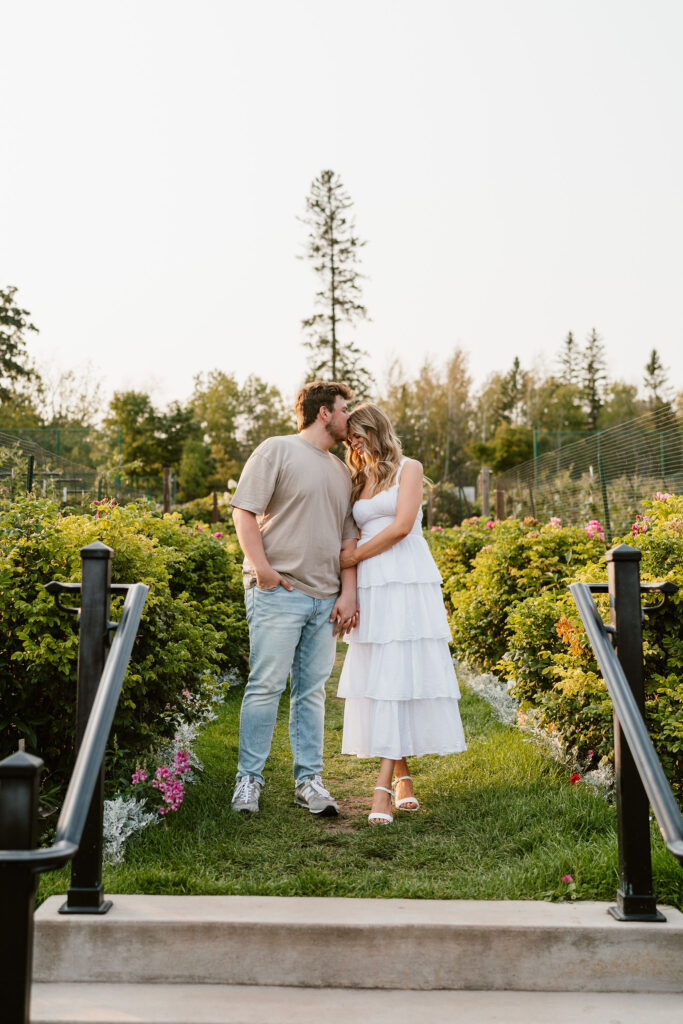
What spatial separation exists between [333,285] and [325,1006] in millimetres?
31177

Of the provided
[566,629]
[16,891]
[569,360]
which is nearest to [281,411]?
[569,360]

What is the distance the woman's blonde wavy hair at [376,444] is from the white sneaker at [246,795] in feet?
4.34

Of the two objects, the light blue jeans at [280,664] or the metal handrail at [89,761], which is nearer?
the metal handrail at [89,761]

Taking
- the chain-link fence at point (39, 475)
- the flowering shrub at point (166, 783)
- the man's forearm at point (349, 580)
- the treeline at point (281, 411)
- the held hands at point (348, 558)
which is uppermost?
the treeline at point (281, 411)

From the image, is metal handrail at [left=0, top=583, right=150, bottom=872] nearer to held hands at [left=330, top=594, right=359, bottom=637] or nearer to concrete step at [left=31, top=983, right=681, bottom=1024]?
concrete step at [left=31, top=983, right=681, bottom=1024]

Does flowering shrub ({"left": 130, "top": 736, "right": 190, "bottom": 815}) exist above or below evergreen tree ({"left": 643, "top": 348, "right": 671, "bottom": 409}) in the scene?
below

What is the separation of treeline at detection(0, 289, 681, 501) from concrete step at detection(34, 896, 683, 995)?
2395cm

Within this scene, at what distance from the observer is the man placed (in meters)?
3.49

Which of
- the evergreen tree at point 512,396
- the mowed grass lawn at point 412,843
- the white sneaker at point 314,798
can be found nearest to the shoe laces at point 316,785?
the white sneaker at point 314,798

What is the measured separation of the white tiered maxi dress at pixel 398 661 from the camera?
3.48m

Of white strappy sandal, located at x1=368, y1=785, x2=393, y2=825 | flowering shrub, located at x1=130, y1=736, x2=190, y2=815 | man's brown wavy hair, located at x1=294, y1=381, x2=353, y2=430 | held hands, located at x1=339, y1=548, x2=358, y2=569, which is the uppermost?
man's brown wavy hair, located at x1=294, y1=381, x2=353, y2=430

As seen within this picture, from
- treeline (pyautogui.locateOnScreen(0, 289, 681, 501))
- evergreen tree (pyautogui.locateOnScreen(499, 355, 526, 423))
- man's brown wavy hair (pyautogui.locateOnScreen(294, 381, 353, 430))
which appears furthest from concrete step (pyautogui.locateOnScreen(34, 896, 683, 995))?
evergreen tree (pyautogui.locateOnScreen(499, 355, 526, 423))

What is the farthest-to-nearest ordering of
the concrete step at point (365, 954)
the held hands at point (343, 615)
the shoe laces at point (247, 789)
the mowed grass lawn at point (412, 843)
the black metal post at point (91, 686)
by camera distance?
the held hands at point (343, 615)
the shoe laces at point (247, 789)
the mowed grass lawn at point (412, 843)
the black metal post at point (91, 686)
the concrete step at point (365, 954)

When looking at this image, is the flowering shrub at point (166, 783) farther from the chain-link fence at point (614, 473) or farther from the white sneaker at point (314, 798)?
the chain-link fence at point (614, 473)
